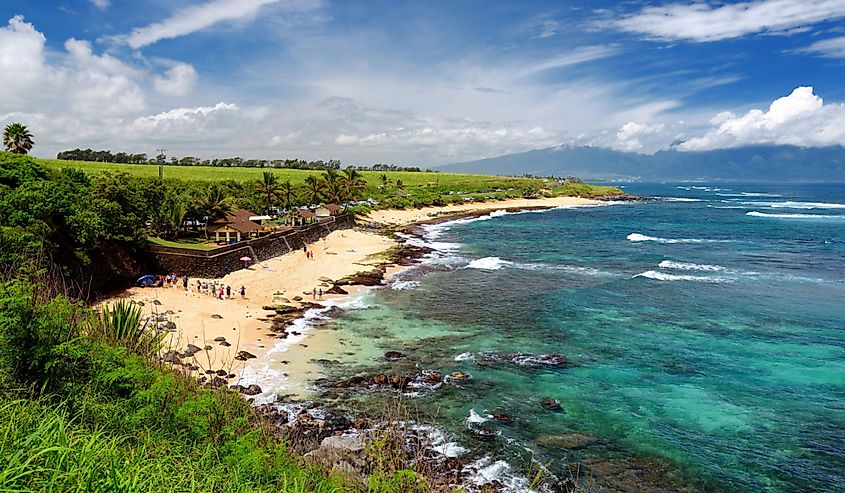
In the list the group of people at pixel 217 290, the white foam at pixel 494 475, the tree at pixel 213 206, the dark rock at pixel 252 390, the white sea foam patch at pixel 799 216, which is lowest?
the white foam at pixel 494 475

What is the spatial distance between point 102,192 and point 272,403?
75.4ft

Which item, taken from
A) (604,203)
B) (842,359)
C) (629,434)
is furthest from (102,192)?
(604,203)

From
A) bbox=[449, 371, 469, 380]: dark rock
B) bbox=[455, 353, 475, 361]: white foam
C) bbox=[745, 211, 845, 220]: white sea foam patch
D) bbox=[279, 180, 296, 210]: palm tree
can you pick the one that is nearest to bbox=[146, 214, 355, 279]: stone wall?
bbox=[279, 180, 296, 210]: palm tree

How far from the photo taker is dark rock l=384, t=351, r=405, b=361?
81.5 ft

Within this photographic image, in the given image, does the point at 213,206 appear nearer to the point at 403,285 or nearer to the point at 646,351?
the point at 403,285

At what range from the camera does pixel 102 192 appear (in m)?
A: 34.1

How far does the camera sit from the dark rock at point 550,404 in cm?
2023

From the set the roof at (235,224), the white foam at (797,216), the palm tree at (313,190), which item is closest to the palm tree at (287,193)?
the palm tree at (313,190)

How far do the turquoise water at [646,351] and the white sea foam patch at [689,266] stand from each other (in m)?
0.19

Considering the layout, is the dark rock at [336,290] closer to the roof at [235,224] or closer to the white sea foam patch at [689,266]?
the roof at [235,224]

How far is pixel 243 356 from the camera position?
A: 24.0m

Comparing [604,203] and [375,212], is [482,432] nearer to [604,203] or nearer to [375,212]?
[375,212]

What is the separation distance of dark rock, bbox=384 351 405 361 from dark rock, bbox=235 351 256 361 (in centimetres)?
621

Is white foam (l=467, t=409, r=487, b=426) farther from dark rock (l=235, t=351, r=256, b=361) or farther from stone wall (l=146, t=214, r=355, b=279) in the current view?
stone wall (l=146, t=214, r=355, b=279)
